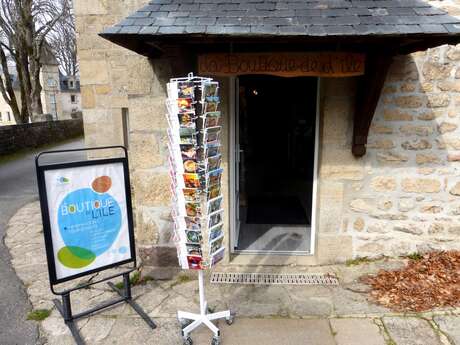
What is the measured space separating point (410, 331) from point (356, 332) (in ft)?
1.47

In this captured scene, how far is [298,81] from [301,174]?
233 centimetres

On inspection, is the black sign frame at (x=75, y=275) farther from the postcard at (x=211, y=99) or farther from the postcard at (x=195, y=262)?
the postcard at (x=211, y=99)

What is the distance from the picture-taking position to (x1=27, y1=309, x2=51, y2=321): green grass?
3.22 meters

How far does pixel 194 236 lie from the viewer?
2.69 metres

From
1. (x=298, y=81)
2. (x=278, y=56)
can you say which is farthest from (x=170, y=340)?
(x=298, y=81)

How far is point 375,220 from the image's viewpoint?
396cm

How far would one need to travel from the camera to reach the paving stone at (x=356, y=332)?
2.84 metres

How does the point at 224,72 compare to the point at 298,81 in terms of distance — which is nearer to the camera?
the point at 224,72

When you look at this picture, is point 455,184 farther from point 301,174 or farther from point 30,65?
point 30,65

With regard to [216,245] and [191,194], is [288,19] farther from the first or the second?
[216,245]

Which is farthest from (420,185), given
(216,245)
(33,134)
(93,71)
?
(33,134)

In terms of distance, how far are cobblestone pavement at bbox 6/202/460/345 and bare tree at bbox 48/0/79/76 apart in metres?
19.0

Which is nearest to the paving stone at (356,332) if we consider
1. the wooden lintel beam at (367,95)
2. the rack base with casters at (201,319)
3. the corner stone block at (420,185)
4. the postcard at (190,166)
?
the rack base with casters at (201,319)

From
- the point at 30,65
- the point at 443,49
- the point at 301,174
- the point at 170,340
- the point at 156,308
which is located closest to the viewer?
the point at 170,340
